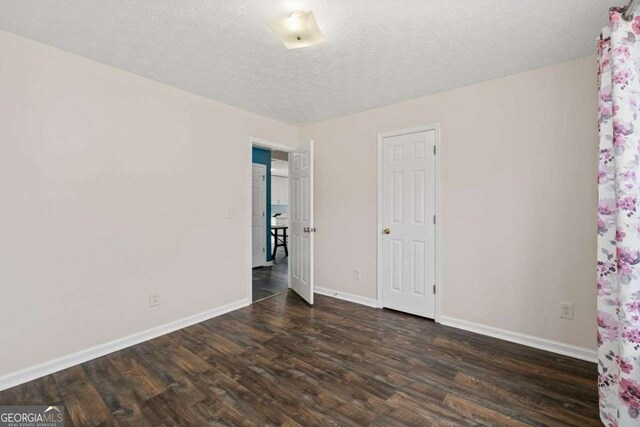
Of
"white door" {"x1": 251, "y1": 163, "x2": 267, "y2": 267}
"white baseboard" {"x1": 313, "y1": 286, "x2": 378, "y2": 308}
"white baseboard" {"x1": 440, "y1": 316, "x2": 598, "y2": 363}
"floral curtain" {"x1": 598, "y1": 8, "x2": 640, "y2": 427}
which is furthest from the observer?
"white door" {"x1": 251, "y1": 163, "x2": 267, "y2": 267}

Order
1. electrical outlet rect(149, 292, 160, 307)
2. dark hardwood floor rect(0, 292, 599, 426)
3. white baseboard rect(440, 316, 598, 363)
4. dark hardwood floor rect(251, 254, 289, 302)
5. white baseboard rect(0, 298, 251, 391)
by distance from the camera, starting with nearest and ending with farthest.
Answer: dark hardwood floor rect(0, 292, 599, 426), white baseboard rect(0, 298, 251, 391), white baseboard rect(440, 316, 598, 363), electrical outlet rect(149, 292, 160, 307), dark hardwood floor rect(251, 254, 289, 302)

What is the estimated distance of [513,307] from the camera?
101 inches

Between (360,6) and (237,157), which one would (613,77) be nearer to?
(360,6)

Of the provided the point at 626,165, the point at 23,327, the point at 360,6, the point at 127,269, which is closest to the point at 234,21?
the point at 360,6

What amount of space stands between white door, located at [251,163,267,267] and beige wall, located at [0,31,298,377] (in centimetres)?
220

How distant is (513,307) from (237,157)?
3.21 metres

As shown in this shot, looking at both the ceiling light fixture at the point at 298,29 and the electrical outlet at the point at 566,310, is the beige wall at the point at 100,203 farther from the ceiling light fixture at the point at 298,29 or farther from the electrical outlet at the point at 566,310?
the electrical outlet at the point at 566,310

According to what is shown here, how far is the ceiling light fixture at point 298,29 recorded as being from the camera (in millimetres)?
1730

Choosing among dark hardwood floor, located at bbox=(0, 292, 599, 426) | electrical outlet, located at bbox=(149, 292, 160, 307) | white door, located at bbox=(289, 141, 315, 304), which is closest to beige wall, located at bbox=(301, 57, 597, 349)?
dark hardwood floor, located at bbox=(0, 292, 599, 426)

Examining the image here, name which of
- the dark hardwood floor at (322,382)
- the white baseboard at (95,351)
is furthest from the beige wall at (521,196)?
the white baseboard at (95,351)

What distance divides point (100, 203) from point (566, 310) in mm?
3917

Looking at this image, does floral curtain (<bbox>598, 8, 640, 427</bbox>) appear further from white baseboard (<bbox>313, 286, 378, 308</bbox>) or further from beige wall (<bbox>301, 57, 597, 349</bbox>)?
white baseboard (<bbox>313, 286, 378, 308</bbox>)

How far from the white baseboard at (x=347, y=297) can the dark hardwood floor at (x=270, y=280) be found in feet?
1.92

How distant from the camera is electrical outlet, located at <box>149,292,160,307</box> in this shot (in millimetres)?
2662
